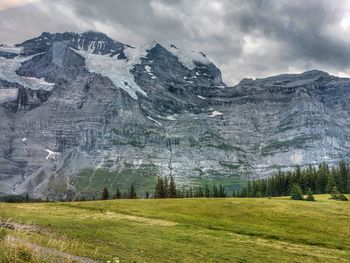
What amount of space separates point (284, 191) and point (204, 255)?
13344 centimetres

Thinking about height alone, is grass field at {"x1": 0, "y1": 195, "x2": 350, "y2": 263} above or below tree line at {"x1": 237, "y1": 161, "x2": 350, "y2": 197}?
below

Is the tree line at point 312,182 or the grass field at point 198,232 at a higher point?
the tree line at point 312,182

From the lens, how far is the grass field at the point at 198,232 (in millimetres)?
31109

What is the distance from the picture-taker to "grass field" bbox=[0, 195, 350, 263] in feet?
102

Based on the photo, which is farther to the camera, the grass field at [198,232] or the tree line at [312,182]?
the tree line at [312,182]

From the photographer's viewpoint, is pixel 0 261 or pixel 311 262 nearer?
pixel 0 261

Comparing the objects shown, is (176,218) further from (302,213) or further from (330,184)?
(330,184)

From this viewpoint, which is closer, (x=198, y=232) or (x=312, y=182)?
(x=198, y=232)

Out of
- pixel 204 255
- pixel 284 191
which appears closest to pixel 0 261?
pixel 204 255

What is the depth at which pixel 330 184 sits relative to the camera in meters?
140

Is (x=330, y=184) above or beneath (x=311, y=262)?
above

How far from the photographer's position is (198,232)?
48625mm

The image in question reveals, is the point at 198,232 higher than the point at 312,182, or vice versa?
the point at 312,182

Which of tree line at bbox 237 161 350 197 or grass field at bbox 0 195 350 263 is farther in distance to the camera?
tree line at bbox 237 161 350 197
